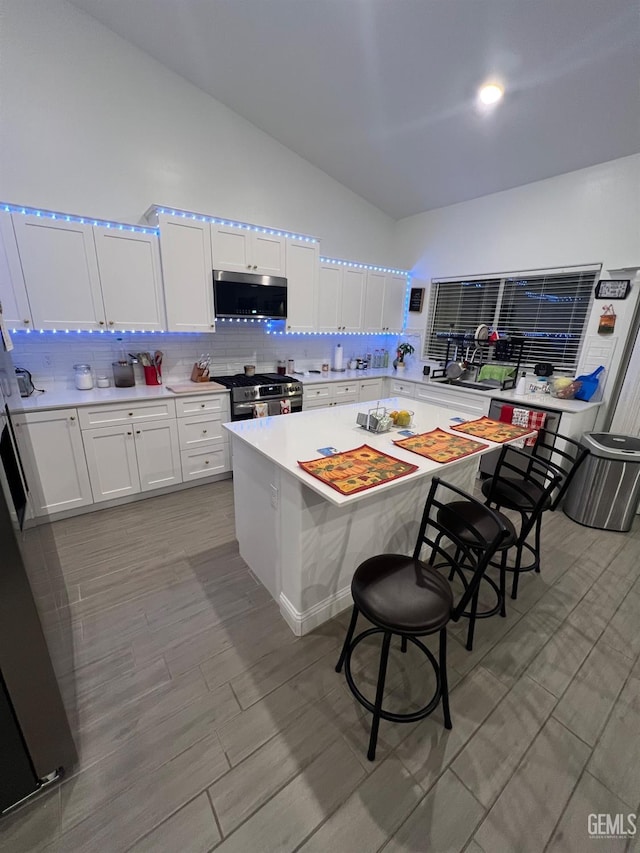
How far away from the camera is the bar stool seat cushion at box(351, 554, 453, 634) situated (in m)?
1.18

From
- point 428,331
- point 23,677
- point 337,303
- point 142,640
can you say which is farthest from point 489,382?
point 23,677

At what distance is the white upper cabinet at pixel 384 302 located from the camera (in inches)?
176

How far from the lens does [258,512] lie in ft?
6.42

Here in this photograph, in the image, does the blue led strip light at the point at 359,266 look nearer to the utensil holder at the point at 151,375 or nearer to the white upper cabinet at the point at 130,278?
the white upper cabinet at the point at 130,278

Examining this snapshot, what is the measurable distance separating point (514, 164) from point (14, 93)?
4.05m

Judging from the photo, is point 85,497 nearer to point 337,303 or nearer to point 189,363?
point 189,363

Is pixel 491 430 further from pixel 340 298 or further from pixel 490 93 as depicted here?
pixel 340 298

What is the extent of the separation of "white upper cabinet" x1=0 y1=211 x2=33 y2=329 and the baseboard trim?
105 inches

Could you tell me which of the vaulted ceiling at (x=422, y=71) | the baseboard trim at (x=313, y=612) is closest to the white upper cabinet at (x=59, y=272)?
the vaulted ceiling at (x=422, y=71)

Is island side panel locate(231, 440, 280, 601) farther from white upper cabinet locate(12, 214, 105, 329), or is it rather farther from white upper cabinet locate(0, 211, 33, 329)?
white upper cabinet locate(0, 211, 33, 329)

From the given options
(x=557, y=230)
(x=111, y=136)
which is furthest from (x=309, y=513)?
(x=557, y=230)

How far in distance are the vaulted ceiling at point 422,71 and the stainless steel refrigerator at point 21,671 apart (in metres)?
2.95

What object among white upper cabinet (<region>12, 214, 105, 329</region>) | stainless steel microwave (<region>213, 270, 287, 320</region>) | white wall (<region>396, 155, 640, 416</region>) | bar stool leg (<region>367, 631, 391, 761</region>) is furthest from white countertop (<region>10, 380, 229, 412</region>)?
white wall (<region>396, 155, 640, 416</region>)

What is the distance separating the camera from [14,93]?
240 cm
